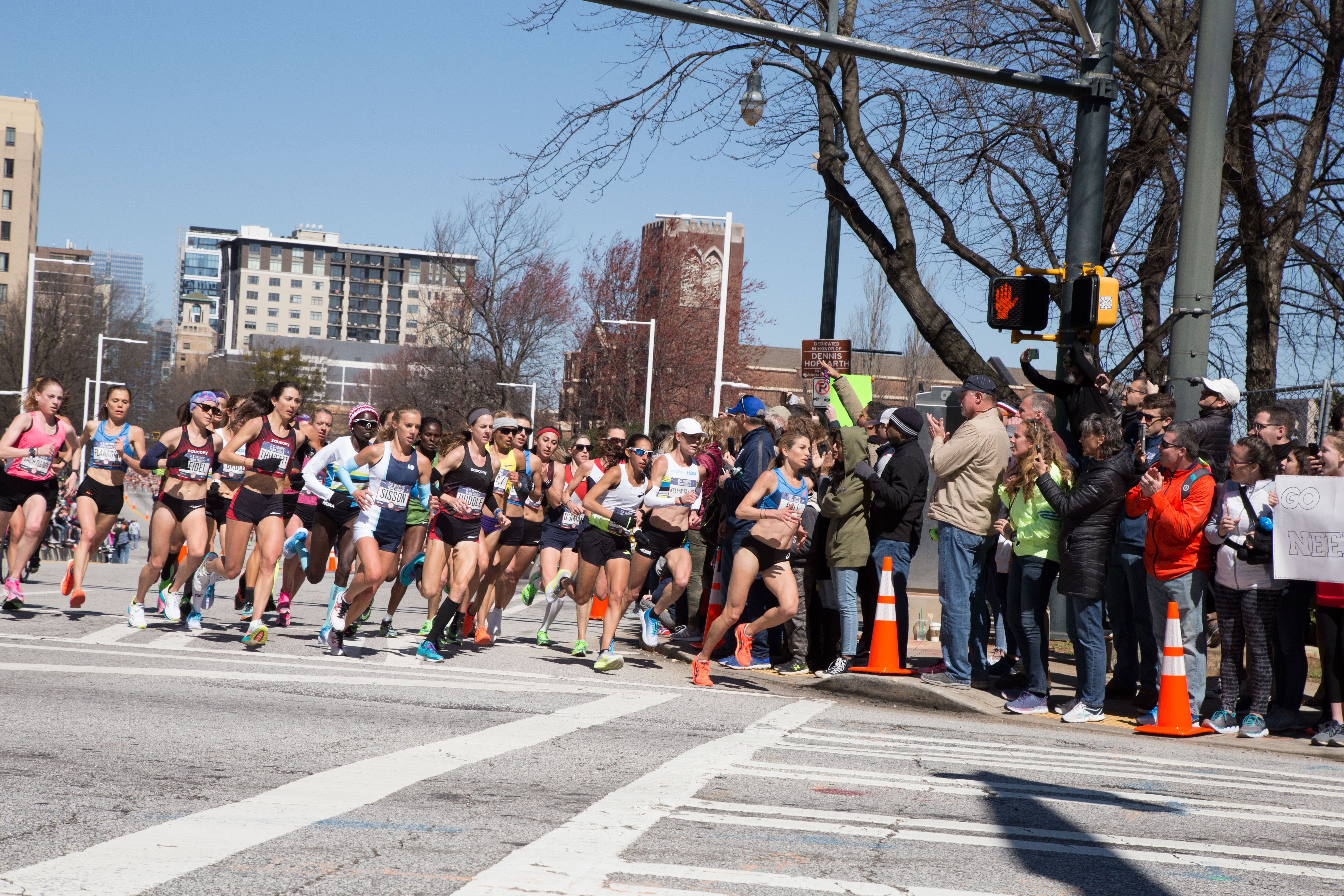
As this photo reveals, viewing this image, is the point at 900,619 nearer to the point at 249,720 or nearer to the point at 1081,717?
the point at 1081,717

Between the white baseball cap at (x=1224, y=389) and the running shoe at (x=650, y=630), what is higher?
the white baseball cap at (x=1224, y=389)

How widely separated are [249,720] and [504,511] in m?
4.92

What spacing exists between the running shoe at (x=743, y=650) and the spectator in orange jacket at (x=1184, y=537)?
3.67 m

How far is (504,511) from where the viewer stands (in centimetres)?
1202

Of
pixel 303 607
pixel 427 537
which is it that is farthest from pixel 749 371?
→ pixel 427 537

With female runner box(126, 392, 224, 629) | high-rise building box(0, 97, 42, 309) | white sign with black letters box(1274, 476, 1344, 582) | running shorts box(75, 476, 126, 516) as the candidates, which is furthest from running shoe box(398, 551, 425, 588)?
high-rise building box(0, 97, 42, 309)

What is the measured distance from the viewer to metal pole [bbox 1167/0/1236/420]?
9.73 meters

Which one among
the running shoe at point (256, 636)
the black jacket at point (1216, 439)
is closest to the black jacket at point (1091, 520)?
the black jacket at point (1216, 439)

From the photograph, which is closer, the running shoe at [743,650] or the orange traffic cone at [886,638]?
the orange traffic cone at [886,638]

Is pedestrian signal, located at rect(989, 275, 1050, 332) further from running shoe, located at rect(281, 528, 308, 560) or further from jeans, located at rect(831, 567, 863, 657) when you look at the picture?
running shoe, located at rect(281, 528, 308, 560)

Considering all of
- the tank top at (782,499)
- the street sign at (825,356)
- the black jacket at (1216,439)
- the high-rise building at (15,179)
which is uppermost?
the high-rise building at (15,179)

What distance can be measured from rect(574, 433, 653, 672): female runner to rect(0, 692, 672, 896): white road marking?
11.6 ft

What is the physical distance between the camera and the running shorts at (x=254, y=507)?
1136cm

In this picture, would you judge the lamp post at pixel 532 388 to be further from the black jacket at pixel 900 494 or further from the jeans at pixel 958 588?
the jeans at pixel 958 588
